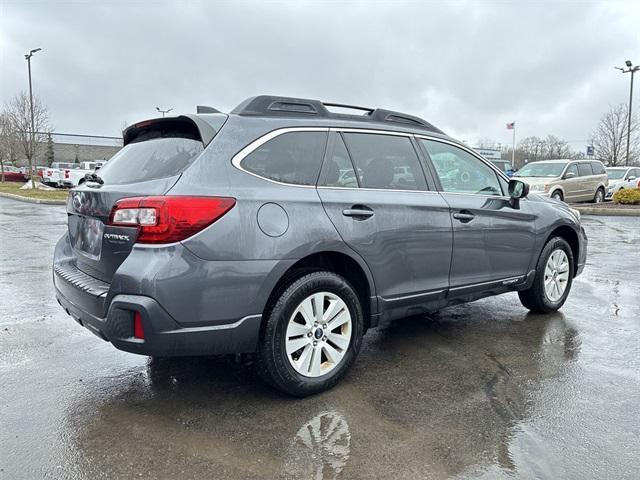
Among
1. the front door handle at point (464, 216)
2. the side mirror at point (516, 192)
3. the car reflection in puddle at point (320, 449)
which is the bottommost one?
the car reflection in puddle at point (320, 449)

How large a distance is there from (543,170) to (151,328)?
17.2 meters

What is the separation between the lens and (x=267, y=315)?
3.07 metres

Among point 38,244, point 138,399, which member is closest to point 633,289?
point 138,399

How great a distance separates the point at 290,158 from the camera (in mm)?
3273

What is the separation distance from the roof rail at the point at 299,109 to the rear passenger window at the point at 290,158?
198mm

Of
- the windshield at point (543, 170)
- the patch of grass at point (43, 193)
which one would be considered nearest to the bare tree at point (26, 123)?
the patch of grass at point (43, 193)

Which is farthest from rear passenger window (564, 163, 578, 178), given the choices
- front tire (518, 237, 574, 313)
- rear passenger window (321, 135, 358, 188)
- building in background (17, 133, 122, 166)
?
building in background (17, 133, 122, 166)

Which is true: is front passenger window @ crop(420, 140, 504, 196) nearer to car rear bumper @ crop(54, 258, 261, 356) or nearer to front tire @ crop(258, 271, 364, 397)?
front tire @ crop(258, 271, 364, 397)

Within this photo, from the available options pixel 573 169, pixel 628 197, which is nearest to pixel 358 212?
pixel 573 169

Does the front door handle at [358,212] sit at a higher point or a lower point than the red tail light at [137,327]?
higher

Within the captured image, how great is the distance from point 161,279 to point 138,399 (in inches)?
39.8

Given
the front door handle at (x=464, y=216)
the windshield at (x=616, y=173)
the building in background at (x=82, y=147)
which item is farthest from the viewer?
the building in background at (x=82, y=147)

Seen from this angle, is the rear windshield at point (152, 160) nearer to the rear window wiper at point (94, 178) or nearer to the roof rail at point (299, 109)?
the rear window wiper at point (94, 178)

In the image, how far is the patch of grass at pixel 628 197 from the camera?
59.5 ft
